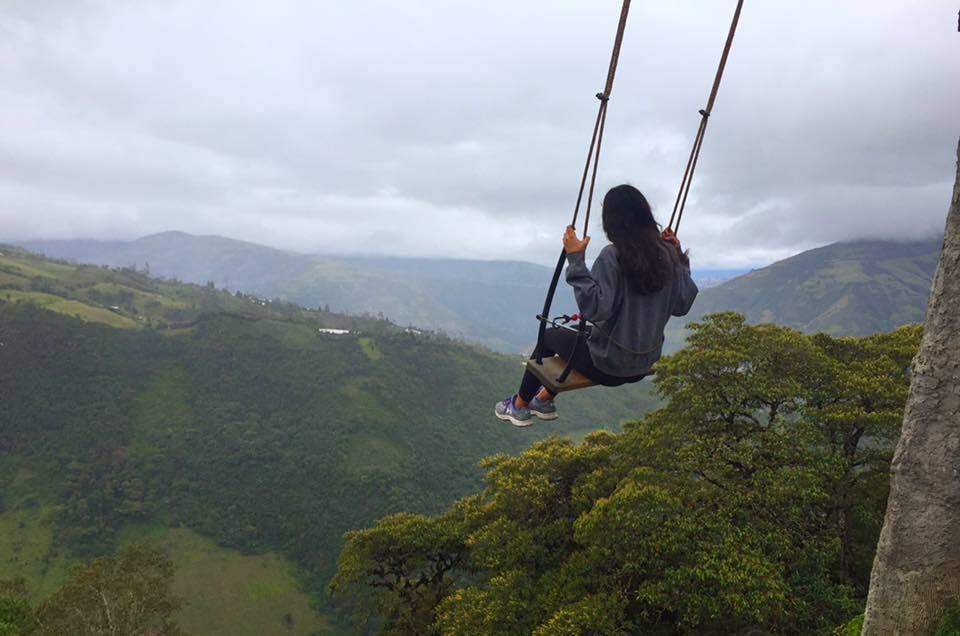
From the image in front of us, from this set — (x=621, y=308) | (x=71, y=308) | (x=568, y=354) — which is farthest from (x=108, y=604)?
(x=71, y=308)

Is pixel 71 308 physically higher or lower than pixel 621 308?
lower

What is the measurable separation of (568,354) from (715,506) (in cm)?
906

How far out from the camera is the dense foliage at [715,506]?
10156mm

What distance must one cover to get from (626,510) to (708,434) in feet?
11.3

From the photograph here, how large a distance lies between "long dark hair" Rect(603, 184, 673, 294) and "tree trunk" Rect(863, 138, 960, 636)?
2.31m

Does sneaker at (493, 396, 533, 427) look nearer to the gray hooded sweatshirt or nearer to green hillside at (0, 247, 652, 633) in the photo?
the gray hooded sweatshirt

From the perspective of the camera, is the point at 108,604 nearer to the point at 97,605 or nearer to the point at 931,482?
the point at 97,605

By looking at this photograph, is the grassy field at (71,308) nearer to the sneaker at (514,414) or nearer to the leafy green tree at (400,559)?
the leafy green tree at (400,559)

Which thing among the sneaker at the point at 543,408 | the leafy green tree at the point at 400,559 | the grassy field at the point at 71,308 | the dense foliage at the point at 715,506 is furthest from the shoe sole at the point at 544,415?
the grassy field at the point at 71,308

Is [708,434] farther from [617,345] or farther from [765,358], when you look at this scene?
[617,345]

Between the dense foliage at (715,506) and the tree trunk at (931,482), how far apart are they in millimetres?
5569

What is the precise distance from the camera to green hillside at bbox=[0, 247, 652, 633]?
86938mm

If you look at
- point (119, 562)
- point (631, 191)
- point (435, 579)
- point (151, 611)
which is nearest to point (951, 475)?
point (631, 191)

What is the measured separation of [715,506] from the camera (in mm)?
11617
